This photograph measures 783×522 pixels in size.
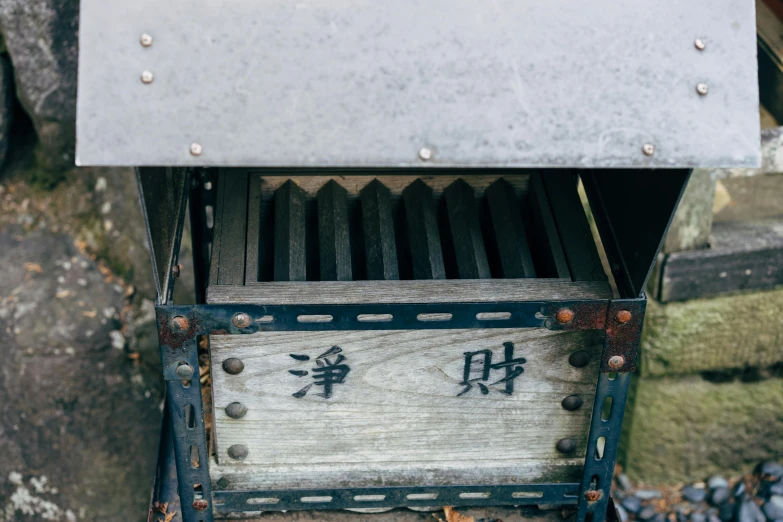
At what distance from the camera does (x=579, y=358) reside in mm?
1703

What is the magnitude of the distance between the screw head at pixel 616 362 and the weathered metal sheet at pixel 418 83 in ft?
1.57

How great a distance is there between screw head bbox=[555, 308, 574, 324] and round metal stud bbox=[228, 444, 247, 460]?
769 millimetres

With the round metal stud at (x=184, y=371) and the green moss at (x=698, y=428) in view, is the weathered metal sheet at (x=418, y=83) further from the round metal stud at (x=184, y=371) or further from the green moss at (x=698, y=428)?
the green moss at (x=698, y=428)

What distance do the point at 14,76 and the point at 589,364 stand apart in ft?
8.40

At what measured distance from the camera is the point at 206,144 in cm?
131

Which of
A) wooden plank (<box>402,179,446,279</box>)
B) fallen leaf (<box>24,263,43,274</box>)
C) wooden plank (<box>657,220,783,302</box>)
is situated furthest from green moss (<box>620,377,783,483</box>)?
fallen leaf (<box>24,263,43,274</box>)

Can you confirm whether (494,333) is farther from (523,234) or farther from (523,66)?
(523,66)

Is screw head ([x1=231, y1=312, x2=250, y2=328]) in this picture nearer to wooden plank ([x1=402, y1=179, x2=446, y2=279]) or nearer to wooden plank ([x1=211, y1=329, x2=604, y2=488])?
wooden plank ([x1=211, y1=329, x2=604, y2=488])

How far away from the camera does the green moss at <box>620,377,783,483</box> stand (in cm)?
315

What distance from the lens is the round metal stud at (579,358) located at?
1.70 metres

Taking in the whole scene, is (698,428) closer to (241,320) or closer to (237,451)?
(237,451)

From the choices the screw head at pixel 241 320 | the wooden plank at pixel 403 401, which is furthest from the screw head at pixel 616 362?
the screw head at pixel 241 320

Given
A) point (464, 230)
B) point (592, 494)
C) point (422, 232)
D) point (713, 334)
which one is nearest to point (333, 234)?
point (422, 232)

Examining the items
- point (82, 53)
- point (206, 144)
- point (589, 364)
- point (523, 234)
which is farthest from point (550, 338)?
point (82, 53)
